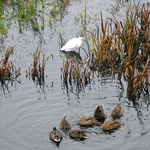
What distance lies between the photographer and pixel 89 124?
26.3ft

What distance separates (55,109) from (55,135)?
1.35 m

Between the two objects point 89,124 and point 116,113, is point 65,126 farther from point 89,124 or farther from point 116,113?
point 116,113

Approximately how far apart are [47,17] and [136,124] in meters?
6.93

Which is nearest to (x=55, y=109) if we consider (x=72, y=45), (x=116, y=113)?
(x=116, y=113)

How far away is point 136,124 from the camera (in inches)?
321

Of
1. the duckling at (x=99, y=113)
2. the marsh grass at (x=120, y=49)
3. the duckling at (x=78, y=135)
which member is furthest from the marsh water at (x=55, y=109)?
the marsh grass at (x=120, y=49)

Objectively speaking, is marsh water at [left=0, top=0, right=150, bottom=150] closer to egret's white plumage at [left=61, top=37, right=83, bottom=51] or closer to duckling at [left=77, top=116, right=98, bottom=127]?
duckling at [left=77, top=116, right=98, bottom=127]

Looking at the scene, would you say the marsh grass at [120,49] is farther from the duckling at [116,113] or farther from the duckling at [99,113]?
the duckling at [99,113]

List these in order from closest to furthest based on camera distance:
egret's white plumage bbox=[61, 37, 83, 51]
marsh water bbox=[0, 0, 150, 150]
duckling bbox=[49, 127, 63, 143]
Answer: duckling bbox=[49, 127, 63, 143], marsh water bbox=[0, 0, 150, 150], egret's white plumage bbox=[61, 37, 83, 51]

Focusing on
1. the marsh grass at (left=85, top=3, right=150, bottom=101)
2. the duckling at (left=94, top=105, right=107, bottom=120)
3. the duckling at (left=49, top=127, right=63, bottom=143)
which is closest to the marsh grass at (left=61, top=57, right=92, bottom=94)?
the marsh grass at (left=85, top=3, right=150, bottom=101)

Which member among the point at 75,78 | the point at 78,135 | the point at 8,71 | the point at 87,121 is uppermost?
the point at 8,71

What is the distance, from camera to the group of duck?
760 cm

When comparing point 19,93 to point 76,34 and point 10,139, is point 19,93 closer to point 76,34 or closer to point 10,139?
point 10,139

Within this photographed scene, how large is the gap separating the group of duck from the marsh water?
100 millimetres
